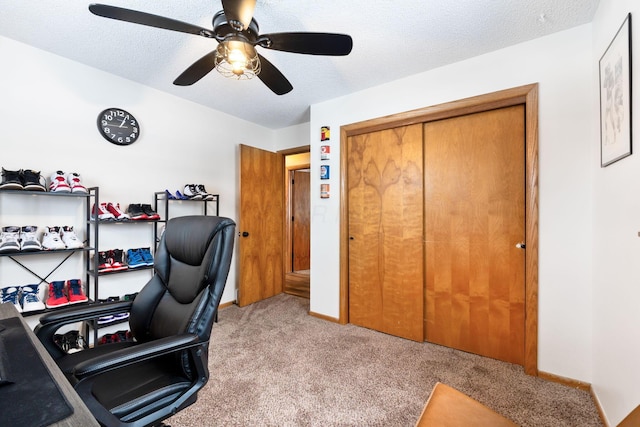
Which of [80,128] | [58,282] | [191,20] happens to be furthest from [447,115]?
[58,282]

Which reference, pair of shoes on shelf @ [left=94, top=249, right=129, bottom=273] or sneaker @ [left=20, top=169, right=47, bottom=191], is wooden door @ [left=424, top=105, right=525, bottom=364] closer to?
pair of shoes on shelf @ [left=94, top=249, right=129, bottom=273]

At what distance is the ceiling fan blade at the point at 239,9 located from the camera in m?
1.24

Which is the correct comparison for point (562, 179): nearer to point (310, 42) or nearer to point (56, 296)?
point (310, 42)

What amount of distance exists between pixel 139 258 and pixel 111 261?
0.70ft

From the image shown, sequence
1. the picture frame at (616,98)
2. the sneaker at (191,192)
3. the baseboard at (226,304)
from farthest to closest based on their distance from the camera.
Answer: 1. the baseboard at (226,304)
2. the sneaker at (191,192)
3. the picture frame at (616,98)

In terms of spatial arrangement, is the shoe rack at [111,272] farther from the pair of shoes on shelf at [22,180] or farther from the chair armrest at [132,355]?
the chair armrest at [132,355]

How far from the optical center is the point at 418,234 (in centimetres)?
253

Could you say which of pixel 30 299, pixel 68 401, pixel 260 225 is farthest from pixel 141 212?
pixel 68 401

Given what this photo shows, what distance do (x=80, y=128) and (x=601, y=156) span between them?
149 inches

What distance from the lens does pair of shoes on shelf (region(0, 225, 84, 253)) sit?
1873 millimetres

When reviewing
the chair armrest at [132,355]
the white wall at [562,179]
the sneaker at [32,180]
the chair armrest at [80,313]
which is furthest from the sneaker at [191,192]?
the white wall at [562,179]

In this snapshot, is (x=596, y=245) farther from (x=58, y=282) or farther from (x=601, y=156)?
(x=58, y=282)

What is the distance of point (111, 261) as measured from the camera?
94.2 inches

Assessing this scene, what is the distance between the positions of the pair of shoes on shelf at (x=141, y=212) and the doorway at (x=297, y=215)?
2.66 metres
